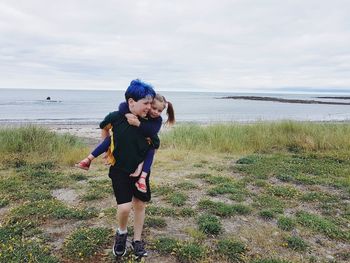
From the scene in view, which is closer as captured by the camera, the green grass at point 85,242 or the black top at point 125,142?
the black top at point 125,142

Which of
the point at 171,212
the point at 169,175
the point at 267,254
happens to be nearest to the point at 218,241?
the point at 267,254

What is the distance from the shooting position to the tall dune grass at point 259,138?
35.3 feet

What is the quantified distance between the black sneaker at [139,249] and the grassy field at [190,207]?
88mm

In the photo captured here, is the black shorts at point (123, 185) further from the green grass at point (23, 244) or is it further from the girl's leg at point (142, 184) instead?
the green grass at point (23, 244)

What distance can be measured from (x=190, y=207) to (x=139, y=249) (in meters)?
1.67

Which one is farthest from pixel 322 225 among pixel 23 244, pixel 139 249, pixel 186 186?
pixel 23 244

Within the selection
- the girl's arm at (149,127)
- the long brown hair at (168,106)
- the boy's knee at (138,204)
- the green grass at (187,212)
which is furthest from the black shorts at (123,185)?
the green grass at (187,212)

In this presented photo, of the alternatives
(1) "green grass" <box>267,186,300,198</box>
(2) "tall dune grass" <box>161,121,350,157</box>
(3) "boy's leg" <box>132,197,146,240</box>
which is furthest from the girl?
(2) "tall dune grass" <box>161,121,350,157</box>

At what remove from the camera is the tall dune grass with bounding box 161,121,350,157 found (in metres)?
10.8

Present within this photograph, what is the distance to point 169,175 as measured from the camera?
7.30m

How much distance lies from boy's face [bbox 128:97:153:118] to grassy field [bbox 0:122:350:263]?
1543mm

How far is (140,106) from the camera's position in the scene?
11.0 feet

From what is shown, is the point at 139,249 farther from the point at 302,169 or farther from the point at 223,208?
the point at 302,169

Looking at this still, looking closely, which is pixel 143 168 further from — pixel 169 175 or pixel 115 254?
pixel 169 175
